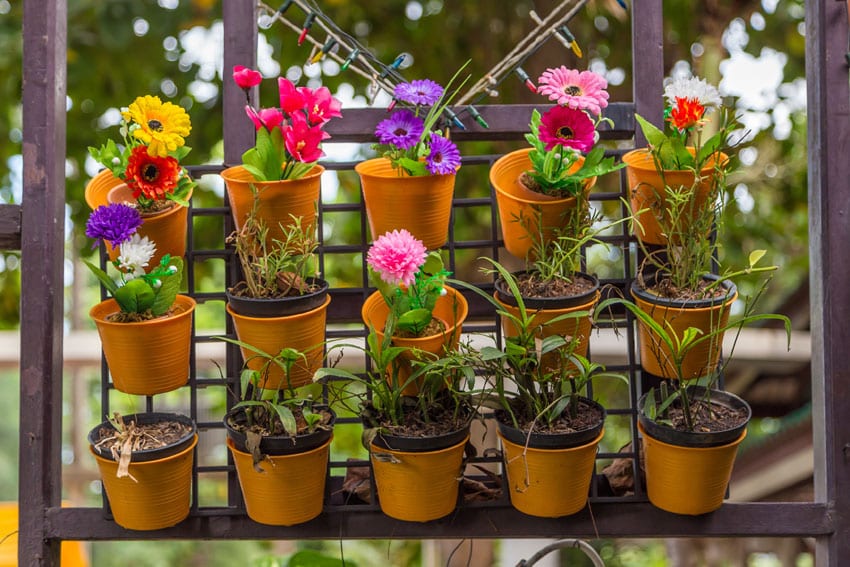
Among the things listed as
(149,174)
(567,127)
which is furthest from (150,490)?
(567,127)

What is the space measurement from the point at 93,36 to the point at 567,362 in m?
1.70

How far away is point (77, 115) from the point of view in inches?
95.0

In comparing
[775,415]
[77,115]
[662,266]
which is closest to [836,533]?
[662,266]

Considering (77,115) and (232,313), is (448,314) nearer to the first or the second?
(232,313)

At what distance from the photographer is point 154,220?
1113 mm

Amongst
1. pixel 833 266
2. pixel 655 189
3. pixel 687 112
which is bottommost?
pixel 833 266

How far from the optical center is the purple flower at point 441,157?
1093mm

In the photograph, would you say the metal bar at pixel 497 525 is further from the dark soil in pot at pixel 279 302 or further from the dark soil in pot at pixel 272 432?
the dark soil in pot at pixel 279 302

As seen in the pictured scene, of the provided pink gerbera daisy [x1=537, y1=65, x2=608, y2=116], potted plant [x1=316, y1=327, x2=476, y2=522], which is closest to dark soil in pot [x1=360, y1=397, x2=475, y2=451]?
potted plant [x1=316, y1=327, x2=476, y2=522]

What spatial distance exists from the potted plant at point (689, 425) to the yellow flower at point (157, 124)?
612 millimetres

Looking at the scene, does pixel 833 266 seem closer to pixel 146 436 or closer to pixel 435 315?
pixel 435 315

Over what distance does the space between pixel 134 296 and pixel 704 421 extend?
77 cm

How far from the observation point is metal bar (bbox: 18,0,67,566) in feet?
3.75

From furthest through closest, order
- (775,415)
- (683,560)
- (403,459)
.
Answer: (775,415) → (683,560) → (403,459)
